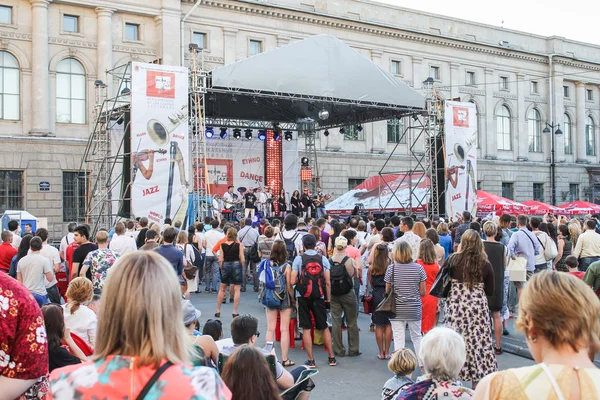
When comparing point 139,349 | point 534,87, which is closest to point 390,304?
point 139,349

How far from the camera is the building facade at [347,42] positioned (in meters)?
27.5

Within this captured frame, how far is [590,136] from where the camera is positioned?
49.8 metres

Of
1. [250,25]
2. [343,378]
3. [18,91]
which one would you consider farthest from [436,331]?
[250,25]

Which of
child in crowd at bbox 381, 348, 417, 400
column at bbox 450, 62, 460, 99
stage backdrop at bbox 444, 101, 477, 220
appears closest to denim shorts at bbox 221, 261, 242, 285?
child in crowd at bbox 381, 348, 417, 400

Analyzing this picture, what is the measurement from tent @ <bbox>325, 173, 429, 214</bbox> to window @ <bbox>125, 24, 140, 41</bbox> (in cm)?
1293

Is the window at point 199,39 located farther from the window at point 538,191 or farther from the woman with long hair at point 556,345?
the woman with long hair at point 556,345

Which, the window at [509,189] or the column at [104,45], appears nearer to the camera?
the column at [104,45]

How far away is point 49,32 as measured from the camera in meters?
27.9

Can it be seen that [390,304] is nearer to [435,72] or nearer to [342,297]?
[342,297]

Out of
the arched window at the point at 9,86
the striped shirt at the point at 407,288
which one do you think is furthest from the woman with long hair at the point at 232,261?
the arched window at the point at 9,86

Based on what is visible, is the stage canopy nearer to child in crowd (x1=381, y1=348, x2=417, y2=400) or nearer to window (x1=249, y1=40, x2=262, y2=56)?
window (x1=249, y1=40, x2=262, y2=56)

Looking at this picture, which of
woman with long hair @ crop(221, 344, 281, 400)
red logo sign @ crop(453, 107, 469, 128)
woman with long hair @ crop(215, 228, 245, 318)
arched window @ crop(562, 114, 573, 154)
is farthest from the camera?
arched window @ crop(562, 114, 573, 154)

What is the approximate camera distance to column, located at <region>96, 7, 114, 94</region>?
95.0ft

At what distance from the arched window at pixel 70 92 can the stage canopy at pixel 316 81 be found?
8.77 m
